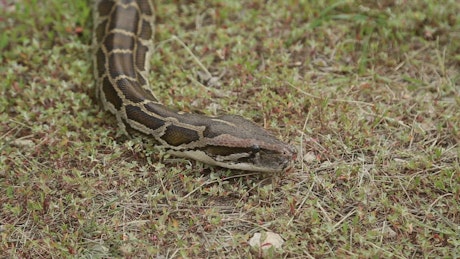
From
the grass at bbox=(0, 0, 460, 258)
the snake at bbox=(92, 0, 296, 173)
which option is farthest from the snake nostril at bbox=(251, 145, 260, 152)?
the grass at bbox=(0, 0, 460, 258)

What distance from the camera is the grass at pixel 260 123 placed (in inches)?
195

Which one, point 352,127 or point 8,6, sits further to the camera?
point 8,6

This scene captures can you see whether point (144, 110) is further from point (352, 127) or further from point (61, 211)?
point (352, 127)

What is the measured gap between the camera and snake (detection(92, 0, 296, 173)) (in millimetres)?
5383

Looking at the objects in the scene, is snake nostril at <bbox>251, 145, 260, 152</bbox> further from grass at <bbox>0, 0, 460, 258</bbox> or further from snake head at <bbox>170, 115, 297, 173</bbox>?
grass at <bbox>0, 0, 460, 258</bbox>

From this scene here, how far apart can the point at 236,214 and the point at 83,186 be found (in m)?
1.58

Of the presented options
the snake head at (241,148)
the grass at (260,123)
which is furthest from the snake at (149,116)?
the grass at (260,123)

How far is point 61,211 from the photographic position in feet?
17.0

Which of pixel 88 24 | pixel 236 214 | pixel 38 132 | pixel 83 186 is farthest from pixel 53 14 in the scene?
pixel 236 214

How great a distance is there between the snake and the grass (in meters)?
0.19

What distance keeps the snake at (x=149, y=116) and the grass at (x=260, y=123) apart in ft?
0.62

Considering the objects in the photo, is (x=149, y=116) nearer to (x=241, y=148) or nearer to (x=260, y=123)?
(x=241, y=148)

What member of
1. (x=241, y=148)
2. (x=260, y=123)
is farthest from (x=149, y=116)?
(x=260, y=123)

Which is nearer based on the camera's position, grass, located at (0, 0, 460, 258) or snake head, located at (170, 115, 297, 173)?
grass, located at (0, 0, 460, 258)
